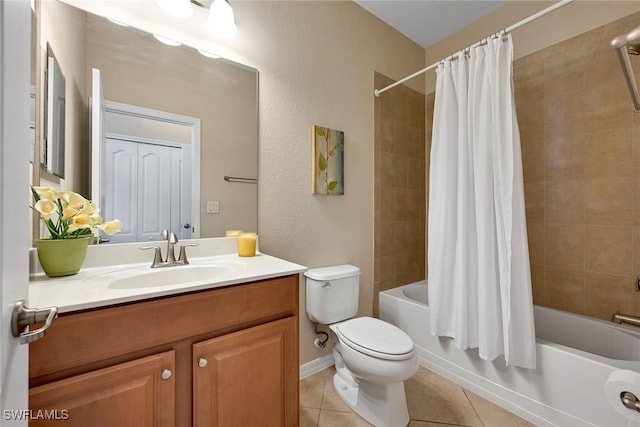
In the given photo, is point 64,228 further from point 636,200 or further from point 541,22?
point 541,22

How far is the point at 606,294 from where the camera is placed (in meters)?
1.66

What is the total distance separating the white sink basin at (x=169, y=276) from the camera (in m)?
1.03

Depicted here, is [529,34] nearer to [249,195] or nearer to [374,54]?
[374,54]

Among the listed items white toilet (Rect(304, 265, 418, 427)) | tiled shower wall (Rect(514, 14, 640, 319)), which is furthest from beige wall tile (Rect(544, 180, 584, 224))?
white toilet (Rect(304, 265, 418, 427))

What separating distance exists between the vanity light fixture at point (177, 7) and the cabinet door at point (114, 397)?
1481mm

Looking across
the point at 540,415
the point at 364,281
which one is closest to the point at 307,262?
the point at 364,281

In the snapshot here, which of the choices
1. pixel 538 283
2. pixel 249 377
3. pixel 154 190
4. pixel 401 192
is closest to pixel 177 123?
pixel 154 190

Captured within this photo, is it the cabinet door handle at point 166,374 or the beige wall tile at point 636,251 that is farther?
the beige wall tile at point 636,251

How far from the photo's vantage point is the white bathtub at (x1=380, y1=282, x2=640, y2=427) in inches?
47.1

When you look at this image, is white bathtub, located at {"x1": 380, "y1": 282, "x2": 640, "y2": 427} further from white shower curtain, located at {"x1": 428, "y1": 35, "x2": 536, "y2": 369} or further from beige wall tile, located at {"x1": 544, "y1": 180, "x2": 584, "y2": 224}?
beige wall tile, located at {"x1": 544, "y1": 180, "x2": 584, "y2": 224}

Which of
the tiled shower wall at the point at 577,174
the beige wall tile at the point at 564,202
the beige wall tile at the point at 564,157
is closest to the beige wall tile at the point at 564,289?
the tiled shower wall at the point at 577,174

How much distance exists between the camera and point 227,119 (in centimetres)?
148

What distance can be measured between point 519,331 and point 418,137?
1756 mm

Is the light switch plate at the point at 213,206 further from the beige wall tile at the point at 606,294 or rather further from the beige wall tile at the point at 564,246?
the beige wall tile at the point at 606,294
